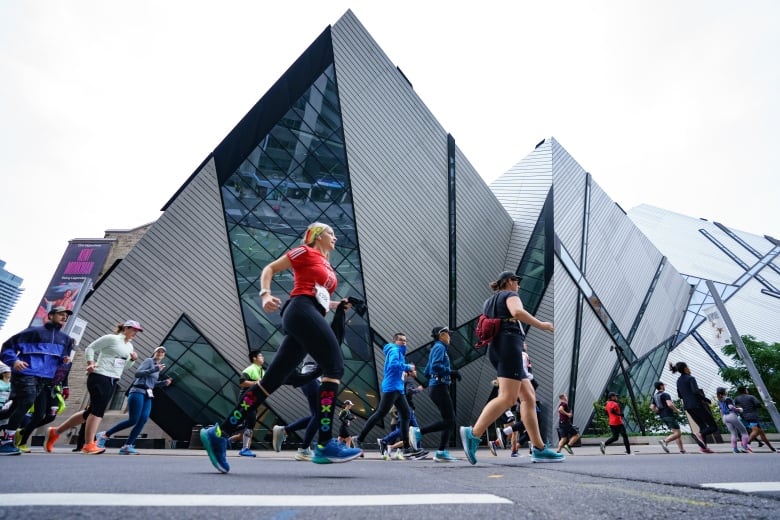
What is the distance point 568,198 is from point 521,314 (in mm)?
17352

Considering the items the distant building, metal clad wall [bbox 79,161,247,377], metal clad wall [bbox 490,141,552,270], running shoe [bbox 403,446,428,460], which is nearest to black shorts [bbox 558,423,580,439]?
running shoe [bbox 403,446,428,460]

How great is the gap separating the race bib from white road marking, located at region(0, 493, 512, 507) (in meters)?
1.50

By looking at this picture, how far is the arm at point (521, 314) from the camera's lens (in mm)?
3629

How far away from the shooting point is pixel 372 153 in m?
16.9

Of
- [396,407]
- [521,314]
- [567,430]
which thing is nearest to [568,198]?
[567,430]

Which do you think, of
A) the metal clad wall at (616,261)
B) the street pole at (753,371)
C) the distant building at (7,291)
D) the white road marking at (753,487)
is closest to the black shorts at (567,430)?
the street pole at (753,371)

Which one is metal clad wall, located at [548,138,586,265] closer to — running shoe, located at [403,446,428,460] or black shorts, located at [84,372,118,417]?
running shoe, located at [403,446,428,460]

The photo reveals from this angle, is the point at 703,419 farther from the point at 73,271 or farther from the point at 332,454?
the point at 73,271

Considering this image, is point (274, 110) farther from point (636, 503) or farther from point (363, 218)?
point (636, 503)

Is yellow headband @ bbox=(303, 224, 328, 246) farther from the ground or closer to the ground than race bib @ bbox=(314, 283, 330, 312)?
farther from the ground

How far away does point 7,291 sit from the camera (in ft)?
387

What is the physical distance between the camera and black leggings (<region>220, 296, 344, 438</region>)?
2.80 meters

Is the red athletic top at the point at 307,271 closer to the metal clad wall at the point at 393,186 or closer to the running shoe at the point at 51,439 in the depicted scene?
the running shoe at the point at 51,439

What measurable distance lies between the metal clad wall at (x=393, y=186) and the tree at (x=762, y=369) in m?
19.5
